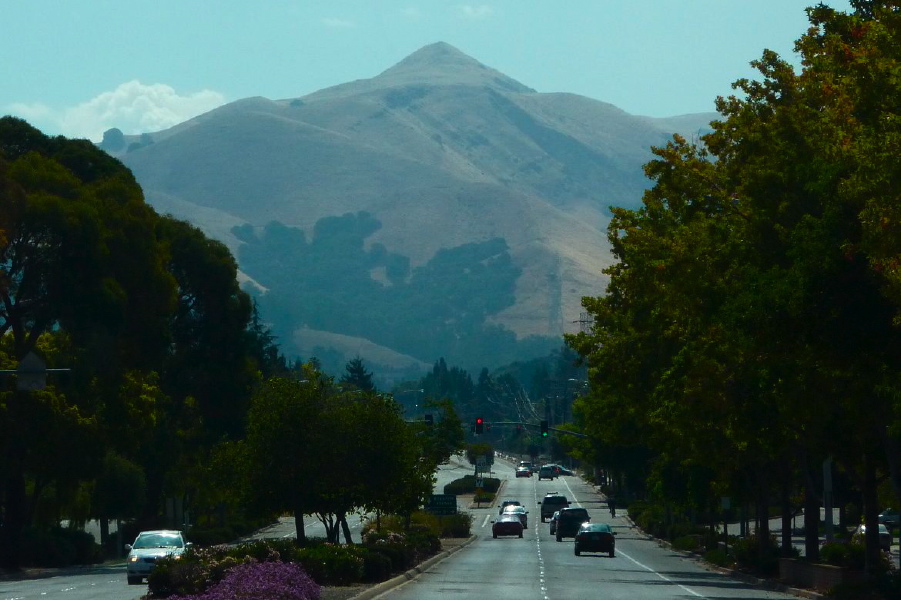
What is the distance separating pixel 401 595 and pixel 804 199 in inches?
514

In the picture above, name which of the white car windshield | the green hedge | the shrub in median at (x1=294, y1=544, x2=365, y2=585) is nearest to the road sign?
the green hedge

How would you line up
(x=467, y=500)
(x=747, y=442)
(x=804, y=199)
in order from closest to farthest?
(x=804, y=199), (x=747, y=442), (x=467, y=500)

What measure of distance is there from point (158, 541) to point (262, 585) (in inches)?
718

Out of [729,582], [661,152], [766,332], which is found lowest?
[729,582]

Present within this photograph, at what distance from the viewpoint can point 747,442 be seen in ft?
112

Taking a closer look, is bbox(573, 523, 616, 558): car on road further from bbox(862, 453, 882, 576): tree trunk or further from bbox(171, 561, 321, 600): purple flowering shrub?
bbox(171, 561, 321, 600): purple flowering shrub

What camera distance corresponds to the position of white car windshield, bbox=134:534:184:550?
41031 millimetres

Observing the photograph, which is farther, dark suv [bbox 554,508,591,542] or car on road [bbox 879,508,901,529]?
car on road [bbox 879,508,901,529]

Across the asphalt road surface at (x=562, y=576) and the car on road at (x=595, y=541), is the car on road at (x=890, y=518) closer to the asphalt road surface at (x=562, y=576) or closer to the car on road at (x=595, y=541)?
the asphalt road surface at (x=562, y=576)

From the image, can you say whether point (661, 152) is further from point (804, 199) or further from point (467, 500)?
point (467, 500)

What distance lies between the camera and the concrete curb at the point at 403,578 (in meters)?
30.8

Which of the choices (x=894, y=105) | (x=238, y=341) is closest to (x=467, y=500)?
(x=238, y=341)

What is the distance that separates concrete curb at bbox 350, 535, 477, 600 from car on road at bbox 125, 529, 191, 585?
6.17 meters

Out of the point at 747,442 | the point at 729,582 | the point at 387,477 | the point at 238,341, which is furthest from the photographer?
the point at 238,341
